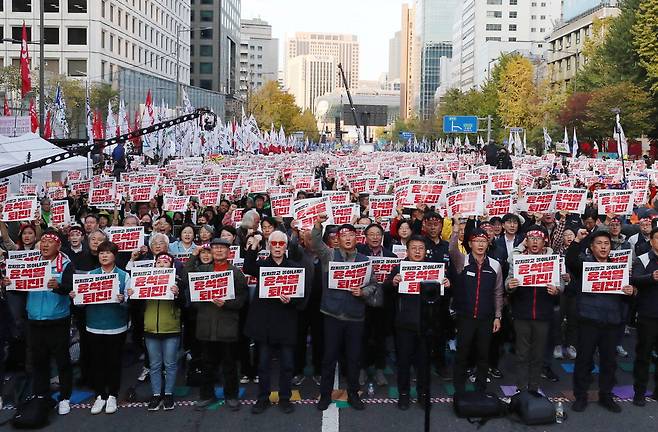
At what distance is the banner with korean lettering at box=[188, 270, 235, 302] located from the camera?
7.86 metres

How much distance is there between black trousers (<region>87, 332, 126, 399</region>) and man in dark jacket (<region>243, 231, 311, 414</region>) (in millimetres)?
1385

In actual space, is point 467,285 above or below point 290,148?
below

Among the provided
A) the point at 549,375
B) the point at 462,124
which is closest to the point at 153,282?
the point at 549,375

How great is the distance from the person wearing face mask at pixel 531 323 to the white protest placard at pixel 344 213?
3138 millimetres

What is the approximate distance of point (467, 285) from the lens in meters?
8.05

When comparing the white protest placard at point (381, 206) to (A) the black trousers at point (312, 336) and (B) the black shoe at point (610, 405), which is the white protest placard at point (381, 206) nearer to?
(A) the black trousers at point (312, 336)

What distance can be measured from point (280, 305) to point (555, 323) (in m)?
3.88

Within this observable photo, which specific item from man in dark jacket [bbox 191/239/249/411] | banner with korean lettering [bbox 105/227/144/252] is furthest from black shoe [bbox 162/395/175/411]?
banner with korean lettering [bbox 105/227/144/252]

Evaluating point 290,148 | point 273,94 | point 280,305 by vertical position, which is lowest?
point 280,305

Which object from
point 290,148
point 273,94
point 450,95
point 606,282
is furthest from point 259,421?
point 450,95

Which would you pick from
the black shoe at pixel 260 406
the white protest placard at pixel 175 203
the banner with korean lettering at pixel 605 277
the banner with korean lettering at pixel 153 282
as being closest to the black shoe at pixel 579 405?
the banner with korean lettering at pixel 605 277

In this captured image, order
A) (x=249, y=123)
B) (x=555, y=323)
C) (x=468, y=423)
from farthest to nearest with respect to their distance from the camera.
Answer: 1. (x=249, y=123)
2. (x=555, y=323)
3. (x=468, y=423)

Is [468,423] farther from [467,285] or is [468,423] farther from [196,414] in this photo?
[196,414]

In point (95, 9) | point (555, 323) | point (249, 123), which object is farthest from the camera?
point (95, 9)
